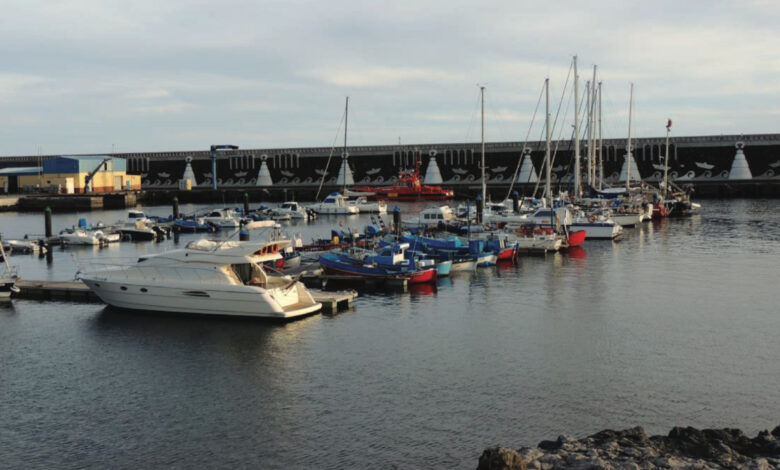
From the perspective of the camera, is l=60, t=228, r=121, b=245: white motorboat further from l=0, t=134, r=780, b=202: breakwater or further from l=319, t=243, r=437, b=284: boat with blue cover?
l=0, t=134, r=780, b=202: breakwater

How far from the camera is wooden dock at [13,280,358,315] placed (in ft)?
120

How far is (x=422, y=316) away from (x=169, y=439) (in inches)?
615

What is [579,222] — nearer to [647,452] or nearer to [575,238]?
[575,238]

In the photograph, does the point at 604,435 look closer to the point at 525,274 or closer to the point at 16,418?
the point at 16,418

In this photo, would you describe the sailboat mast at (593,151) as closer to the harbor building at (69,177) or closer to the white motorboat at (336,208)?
the white motorboat at (336,208)

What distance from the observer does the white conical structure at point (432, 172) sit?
134125 mm

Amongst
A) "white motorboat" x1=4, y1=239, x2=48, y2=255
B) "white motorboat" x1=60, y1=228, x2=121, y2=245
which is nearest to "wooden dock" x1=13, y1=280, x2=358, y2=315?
"white motorboat" x1=4, y1=239, x2=48, y2=255

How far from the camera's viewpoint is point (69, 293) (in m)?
39.1

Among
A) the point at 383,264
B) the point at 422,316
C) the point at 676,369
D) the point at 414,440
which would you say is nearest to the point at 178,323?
the point at 422,316

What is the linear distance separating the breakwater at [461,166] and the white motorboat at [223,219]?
34.5 metres

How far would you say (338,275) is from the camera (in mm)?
42438

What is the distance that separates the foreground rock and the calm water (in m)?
2.00

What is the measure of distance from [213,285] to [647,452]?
64.7 feet

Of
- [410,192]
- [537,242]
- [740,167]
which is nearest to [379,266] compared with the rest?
[537,242]
